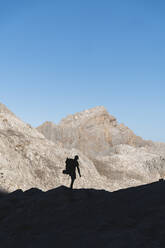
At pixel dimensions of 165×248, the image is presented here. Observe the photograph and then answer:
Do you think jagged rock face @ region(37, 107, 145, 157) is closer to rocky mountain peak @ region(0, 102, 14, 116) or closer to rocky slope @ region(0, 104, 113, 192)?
rocky mountain peak @ region(0, 102, 14, 116)

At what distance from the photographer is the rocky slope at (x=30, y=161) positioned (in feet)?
95.6

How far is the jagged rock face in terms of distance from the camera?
70.8m

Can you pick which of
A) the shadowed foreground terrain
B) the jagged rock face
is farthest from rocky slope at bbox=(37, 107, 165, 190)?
the shadowed foreground terrain

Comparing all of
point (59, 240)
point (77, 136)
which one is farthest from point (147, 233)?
point (77, 136)

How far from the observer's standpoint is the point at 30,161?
108 ft

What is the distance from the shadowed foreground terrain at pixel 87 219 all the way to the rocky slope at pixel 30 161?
14050 mm

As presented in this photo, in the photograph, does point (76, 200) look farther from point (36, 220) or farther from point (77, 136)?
point (77, 136)

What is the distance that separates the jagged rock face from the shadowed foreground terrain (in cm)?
5552

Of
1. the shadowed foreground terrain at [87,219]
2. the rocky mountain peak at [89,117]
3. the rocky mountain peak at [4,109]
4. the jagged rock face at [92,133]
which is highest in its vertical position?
the rocky mountain peak at [89,117]

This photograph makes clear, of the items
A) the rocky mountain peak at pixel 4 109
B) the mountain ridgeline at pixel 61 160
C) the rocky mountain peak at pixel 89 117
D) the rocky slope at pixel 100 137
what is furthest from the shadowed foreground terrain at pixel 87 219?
the rocky mountain peak at pixel 89 117

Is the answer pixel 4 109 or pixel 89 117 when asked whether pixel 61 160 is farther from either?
pixel 89 117

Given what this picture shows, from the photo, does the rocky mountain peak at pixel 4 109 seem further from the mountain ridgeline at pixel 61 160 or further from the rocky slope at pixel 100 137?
the rocky slope at pixel 100 137

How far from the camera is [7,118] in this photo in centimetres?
3875

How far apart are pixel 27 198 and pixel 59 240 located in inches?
261
